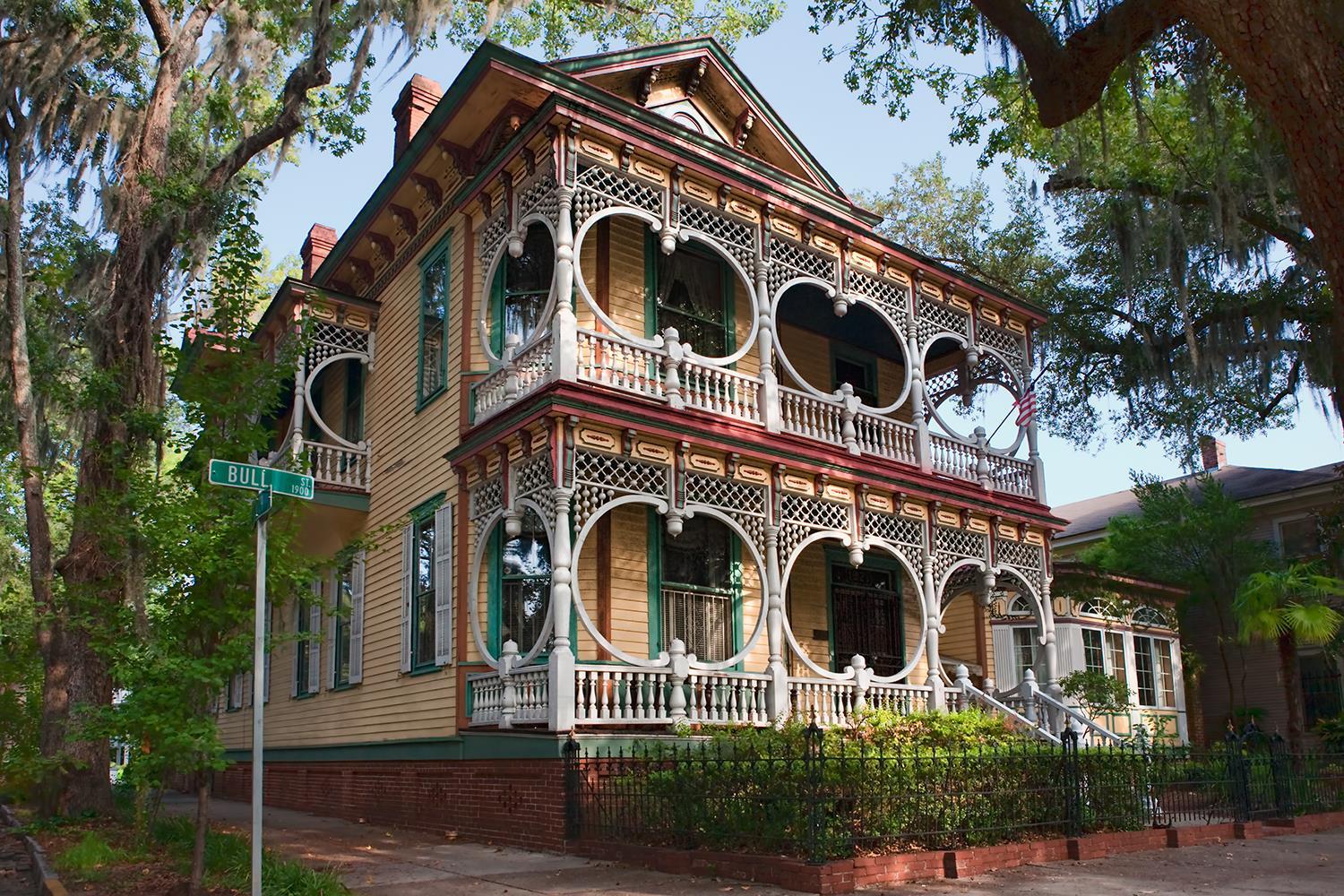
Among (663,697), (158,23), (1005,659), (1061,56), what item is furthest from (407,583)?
(1005,659)

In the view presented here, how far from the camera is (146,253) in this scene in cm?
1528

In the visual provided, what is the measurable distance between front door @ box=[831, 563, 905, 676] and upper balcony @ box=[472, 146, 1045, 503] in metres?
2.11

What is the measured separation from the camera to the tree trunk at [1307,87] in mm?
5340

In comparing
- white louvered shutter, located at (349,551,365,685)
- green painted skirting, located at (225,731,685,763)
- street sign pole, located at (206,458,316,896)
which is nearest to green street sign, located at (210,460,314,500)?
street sign pole, located at (206,458,316,896)

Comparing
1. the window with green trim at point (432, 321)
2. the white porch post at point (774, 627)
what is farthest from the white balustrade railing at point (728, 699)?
the window with green trim at point (432, 321)

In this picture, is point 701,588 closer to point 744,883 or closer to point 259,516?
point 744,883

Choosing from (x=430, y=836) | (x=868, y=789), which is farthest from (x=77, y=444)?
(x=868, y=789)

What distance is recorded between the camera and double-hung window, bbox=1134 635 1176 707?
24.6 metres

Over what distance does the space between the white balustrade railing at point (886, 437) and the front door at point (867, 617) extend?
200 centimetres

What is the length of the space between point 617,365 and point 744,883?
22.0 feet

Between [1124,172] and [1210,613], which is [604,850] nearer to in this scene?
[1124,172]

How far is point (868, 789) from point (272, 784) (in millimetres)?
14675

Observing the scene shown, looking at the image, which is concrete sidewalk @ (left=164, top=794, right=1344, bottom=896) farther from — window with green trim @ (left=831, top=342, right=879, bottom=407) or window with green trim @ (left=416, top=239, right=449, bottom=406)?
window with green trim @ (left=831, top=342, right=879, bottom=407)

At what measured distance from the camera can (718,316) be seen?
15.9 meters
